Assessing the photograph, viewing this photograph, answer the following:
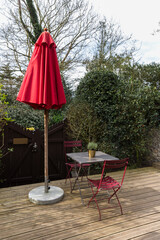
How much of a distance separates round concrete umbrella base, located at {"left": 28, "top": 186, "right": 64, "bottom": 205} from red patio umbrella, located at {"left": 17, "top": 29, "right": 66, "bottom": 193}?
173cm

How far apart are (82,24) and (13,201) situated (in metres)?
10.8

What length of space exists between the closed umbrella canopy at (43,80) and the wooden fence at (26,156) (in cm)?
185

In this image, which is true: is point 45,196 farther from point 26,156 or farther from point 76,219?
point 26,156

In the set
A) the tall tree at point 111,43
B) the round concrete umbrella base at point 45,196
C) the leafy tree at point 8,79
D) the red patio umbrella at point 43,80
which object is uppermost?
the tall tree at point 111,43

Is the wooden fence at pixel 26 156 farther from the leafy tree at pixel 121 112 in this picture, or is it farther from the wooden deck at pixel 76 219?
the leafy tree at pixel 121 112

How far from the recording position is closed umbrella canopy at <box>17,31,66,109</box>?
3.06 m

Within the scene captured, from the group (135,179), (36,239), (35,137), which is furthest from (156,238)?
(35,137)

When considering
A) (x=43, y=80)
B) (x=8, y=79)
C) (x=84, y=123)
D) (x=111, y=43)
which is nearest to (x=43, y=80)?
(x=43, y=80)

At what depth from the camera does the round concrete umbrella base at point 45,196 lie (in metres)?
3.32

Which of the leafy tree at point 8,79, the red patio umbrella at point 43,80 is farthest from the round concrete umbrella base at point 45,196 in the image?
the leafy tree at point 8,79

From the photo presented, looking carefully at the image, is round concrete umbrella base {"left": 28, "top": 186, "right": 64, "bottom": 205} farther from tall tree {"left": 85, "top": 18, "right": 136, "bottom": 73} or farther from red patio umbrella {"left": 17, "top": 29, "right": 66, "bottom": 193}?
tall tree {"left": 85, "top": 18, "right": 136, "bottom": 73}

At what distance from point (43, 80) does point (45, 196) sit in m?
2.16

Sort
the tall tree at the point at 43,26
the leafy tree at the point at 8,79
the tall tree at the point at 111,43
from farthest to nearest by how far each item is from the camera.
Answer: the tall tree at the point at 111,43 → the tall tree at the point at 43,26 → the leafy tree at the point at 8,79

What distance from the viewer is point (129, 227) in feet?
8.64
